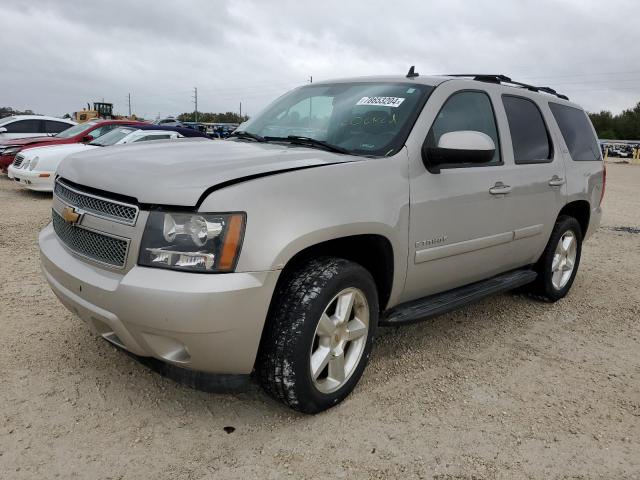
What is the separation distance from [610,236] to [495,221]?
17.8 feet

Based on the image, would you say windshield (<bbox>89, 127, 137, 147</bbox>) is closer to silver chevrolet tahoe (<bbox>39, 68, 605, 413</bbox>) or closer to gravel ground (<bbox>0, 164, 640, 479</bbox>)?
gravel ground (<bbox>0, 164, 640, 479</bbox>)

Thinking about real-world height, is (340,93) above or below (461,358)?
above

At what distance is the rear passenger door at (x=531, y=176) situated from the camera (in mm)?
3834

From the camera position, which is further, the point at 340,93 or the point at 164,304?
the point at 340,93

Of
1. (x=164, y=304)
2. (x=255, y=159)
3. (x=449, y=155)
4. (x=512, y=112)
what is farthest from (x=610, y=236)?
(x=164, y=304)

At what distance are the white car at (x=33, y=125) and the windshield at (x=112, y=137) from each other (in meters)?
4.21

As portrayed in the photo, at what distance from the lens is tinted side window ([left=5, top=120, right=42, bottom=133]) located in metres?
14.2

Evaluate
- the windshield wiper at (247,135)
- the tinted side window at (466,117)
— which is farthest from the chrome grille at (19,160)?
the tinted side window at (466,117)

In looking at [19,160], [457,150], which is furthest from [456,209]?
[19,160]

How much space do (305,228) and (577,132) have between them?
3.47 metres

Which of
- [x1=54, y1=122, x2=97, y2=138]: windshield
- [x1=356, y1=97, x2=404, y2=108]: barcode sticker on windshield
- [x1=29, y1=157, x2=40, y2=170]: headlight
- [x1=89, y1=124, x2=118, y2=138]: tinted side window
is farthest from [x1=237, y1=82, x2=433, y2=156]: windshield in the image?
[x1=54, y1=122, x2=97, y2=138]: windshield

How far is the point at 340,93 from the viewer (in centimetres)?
364

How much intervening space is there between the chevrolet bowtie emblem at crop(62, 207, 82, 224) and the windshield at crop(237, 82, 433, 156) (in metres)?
1.33

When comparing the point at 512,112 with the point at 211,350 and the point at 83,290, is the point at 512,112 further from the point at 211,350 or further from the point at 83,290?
the point at 83,290
